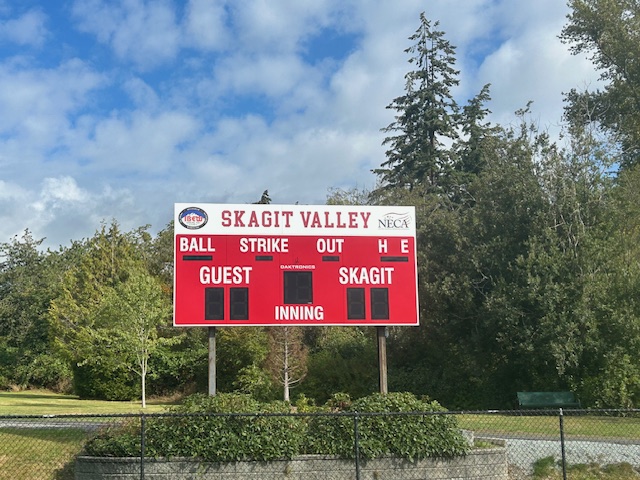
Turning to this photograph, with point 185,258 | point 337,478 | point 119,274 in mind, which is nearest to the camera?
point 337,478

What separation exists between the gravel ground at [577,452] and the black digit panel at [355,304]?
4607 millimetres

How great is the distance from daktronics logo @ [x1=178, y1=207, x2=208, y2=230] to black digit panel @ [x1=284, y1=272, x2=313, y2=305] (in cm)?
227

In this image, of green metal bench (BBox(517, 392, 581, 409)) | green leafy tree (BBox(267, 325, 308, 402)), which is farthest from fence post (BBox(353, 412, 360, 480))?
green leafy tree (BBox(267, 325, 308, 402))

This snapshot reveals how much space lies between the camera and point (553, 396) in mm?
21734

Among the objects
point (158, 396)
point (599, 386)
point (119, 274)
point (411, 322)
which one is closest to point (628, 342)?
point (599, 386)

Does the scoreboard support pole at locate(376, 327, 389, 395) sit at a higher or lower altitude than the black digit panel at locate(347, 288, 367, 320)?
lower

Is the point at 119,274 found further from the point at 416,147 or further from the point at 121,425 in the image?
the point at 121,425

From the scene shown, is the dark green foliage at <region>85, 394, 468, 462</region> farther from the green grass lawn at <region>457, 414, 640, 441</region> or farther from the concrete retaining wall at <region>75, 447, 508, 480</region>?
the green grass lawn at <region>457, 414, 640, 441</region>

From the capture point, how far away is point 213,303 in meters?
15.6

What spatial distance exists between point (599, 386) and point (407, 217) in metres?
10.3

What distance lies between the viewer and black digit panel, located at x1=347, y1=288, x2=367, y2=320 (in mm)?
15891

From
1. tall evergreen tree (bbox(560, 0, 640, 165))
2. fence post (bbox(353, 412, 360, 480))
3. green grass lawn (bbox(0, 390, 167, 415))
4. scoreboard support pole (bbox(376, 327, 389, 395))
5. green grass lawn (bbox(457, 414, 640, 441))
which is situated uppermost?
tall evergreen tree (bbox(560, 0, 640, 165))

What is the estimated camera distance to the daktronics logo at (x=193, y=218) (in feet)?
51.4

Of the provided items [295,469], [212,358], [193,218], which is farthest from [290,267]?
[295,469]
